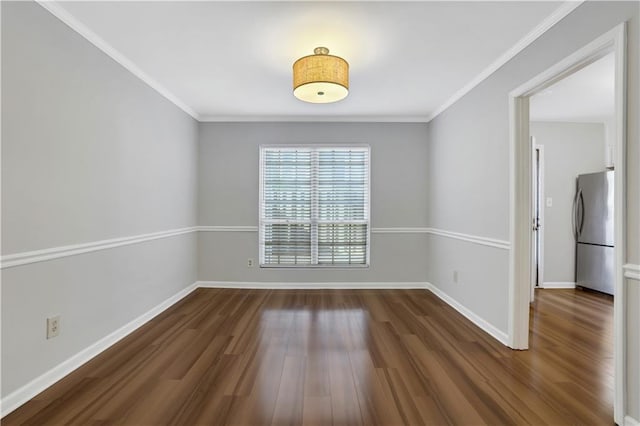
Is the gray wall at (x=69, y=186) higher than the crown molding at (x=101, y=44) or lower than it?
lower

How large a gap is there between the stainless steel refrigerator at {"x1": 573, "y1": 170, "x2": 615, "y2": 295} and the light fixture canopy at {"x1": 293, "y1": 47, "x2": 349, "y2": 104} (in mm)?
4136


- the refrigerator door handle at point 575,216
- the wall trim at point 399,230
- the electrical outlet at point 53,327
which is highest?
the refrigerator door handle at point 575,216

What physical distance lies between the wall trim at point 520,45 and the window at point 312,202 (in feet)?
5.09

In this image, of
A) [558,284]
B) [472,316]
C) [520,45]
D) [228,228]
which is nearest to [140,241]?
[228,228]

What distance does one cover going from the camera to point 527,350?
249 cm

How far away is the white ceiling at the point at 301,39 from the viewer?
2.03m

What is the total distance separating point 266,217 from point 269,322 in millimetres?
1789

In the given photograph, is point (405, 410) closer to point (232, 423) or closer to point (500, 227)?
point (232, 423)

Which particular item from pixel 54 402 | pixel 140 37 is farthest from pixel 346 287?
pixel 140 37

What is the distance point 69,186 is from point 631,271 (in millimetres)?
3502

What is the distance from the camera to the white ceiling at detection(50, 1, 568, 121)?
203cm

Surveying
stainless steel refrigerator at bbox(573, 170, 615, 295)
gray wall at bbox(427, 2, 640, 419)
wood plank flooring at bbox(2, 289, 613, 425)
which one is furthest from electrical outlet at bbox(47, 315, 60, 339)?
stainless steel refrigerator at bbox(573, 170, 615, 295)

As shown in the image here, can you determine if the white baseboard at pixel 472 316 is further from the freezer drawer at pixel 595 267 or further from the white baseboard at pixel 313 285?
the freezer drawer at pixel 595 267

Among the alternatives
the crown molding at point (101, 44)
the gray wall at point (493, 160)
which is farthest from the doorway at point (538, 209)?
the crown molding at point (101, 44)
